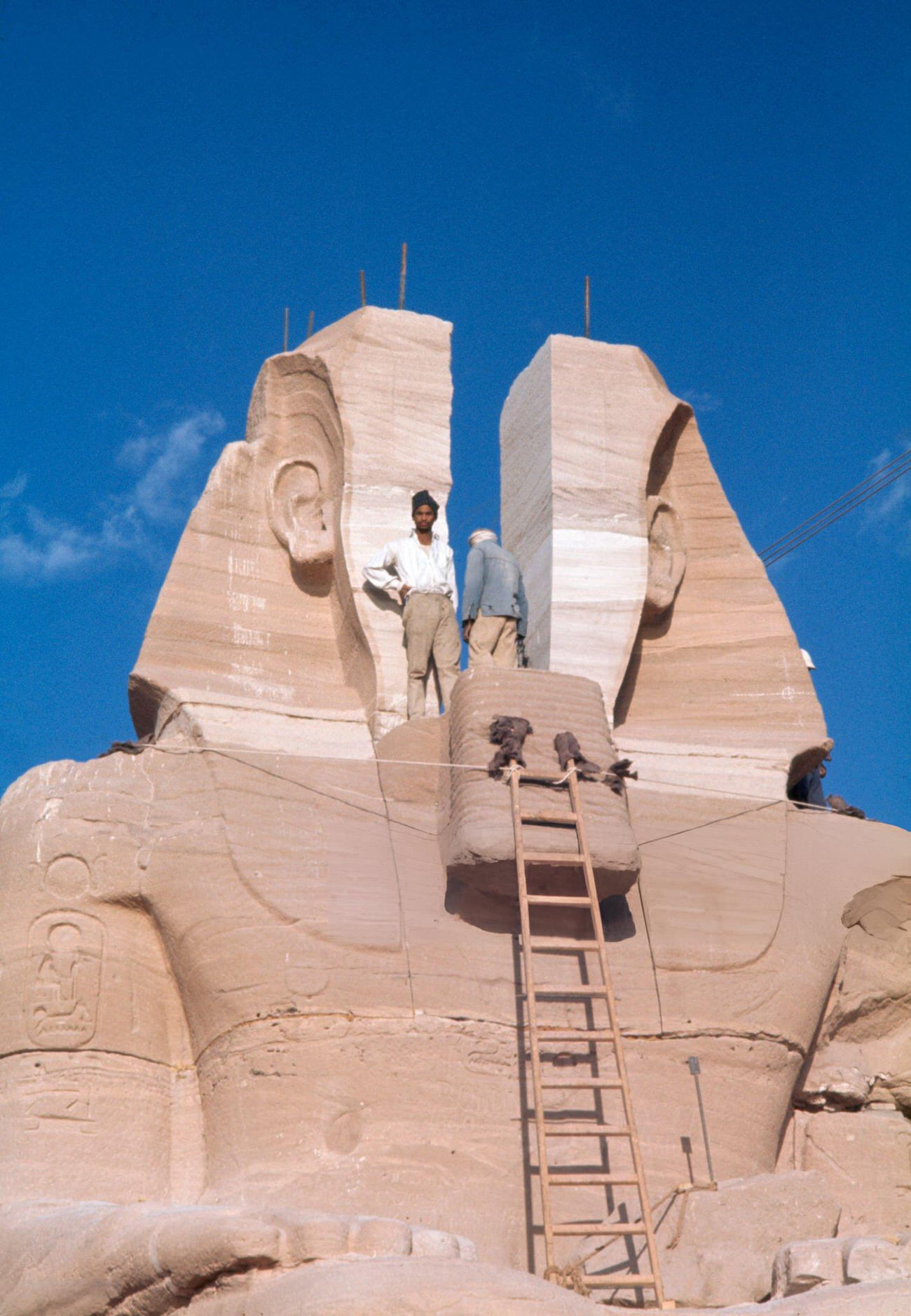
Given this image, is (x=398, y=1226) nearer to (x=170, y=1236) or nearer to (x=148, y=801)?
(x=170, y=1236)

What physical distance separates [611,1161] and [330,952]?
5.98 ft

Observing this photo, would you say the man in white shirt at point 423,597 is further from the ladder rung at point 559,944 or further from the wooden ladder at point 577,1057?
the ladder rung at point 559,944

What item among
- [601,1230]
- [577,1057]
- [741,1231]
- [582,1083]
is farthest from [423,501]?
[741,1231]

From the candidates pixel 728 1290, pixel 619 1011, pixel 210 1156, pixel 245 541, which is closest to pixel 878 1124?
pixel 619 1011

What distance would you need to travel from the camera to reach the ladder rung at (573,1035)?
9328 millimetres

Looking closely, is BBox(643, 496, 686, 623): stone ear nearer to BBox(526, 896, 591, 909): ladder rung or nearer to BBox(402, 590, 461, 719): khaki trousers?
BBox(402, 590, 461, 719): khaki trousers

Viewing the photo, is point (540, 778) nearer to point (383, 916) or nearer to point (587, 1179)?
point (383, 916)

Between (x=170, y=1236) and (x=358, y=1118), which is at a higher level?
(x=358, y=1118)

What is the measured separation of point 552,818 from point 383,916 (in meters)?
1.06

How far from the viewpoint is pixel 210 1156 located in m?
9.45

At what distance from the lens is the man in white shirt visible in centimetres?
1155

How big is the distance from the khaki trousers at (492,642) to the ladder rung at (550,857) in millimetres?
2081

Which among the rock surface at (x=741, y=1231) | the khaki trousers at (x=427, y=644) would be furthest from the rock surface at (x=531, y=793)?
the rock surface at (x=741, y=1231)

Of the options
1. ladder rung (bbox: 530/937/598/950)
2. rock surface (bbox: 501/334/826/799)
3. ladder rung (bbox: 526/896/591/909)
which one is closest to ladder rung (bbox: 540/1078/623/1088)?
ladder rung (bbox: 530/937/598/950)
